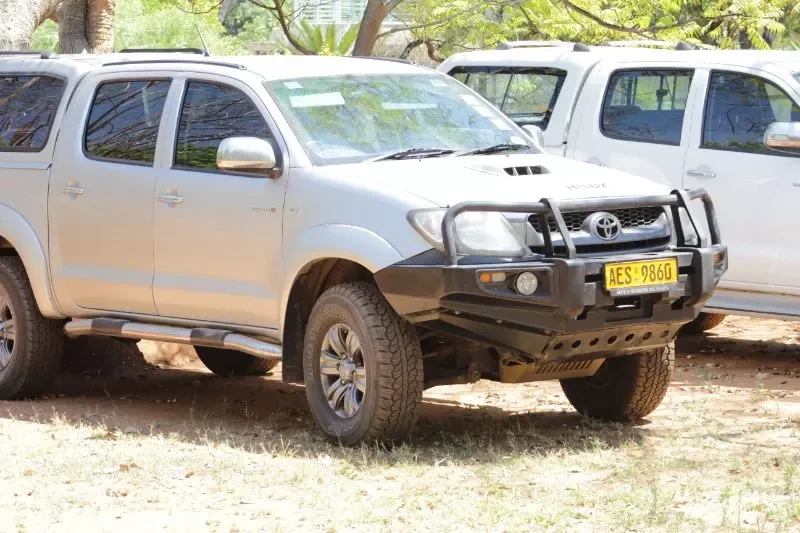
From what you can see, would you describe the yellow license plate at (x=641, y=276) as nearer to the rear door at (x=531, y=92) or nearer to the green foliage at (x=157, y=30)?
the rear door at (x=531, y=92)

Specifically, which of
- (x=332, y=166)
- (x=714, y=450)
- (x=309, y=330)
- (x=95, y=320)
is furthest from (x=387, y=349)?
(x=95, y=320)

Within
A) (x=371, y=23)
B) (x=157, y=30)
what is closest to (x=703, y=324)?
(x=371, y=23)

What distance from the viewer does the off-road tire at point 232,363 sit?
993 centimetres

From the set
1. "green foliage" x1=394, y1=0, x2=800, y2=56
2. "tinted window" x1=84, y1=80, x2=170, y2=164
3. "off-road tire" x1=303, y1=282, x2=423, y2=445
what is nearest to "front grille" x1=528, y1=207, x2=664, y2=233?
"off-road tire" x1=303, y1=282, x2=423, y2=445

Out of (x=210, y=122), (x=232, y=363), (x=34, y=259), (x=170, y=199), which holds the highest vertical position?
(x=210, y=122)

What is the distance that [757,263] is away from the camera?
30.4 ft

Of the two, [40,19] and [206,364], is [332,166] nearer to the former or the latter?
[206,364]

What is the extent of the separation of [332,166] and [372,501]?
182cm

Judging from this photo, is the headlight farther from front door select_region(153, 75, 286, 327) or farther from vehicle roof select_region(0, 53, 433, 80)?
vehicle roof select_region(0, 53, 433, 80)

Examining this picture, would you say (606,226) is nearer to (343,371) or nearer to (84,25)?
(343,371)

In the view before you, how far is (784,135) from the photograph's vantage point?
8953 mm

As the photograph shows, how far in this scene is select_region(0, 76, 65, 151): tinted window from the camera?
8672 mm

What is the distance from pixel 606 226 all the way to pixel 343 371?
1.36 metres

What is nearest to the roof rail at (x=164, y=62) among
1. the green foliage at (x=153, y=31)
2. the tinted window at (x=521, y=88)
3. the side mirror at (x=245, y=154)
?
the side mirror at (x=245, y=154)
